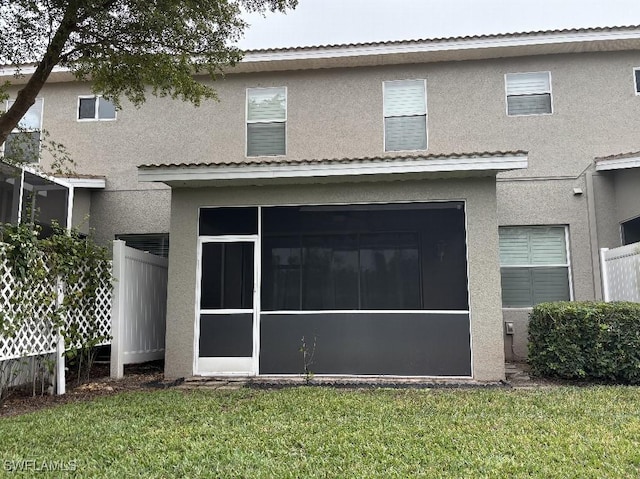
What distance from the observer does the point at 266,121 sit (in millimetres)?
11500

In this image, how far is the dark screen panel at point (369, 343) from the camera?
8.19m

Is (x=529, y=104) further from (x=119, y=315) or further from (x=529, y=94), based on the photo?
(x=119, y=315)

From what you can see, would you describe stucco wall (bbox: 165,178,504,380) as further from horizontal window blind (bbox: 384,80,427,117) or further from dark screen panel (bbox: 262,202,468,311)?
horizontal window blind (bbox: 384,80,427,117)

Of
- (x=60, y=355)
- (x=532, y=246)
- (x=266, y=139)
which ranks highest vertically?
(x=266, y=139)

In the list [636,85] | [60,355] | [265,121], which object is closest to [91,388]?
[60,355]

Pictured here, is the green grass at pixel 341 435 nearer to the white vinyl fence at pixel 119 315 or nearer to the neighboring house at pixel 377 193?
the white vinyl fence at pixel 119 315

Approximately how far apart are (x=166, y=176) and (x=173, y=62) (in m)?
1.75

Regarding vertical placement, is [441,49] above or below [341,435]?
above

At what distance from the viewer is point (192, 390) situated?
7523 millimetres

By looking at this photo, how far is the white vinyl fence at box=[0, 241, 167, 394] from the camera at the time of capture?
655 cm

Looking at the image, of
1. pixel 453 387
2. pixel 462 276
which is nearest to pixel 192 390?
pixel 453 387

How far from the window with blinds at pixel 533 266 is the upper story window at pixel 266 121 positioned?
518 centimetres

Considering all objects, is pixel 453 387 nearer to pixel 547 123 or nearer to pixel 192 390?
pixel 192 390

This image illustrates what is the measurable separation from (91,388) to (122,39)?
5.37 meters
